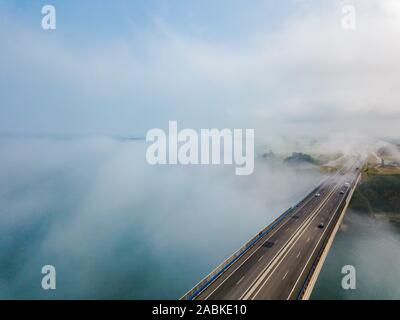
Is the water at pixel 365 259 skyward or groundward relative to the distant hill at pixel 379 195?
groundward

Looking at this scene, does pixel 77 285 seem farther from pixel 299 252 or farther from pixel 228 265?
pixel 299 252

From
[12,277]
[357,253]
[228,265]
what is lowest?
[12,277]

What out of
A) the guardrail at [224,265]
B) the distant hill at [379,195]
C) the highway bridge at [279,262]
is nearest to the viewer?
the guardrail at [224,265]

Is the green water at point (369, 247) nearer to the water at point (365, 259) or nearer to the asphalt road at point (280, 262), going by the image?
the water at point (365, 259)

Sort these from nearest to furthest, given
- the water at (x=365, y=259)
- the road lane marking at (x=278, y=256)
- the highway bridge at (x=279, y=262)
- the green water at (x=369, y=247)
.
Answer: the highway bridge at (x=279, y=262)
the road lane marking at (x=278, y=256)
the water at (x=365, y=259)
the green water at (x=369, y=247)

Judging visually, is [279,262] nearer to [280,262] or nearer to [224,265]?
[280,262]

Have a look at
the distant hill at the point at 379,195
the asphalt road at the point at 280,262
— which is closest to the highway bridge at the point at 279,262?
the asphalt road at the point at 280,262

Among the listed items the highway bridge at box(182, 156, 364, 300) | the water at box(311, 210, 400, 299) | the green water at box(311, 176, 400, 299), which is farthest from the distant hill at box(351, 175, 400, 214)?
the highway bridge at box(182, 156, 364, 300)
